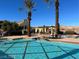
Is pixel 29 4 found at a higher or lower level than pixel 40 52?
higher

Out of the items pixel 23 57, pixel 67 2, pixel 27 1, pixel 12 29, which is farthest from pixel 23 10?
pixel 23 57

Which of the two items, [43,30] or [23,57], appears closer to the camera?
[23,57]

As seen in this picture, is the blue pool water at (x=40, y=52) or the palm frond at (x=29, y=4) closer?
the blue pool water at (x=40, y=52)

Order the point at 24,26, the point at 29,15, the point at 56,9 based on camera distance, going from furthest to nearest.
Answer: the point at 24,26 → the point at 29,15 → the point at 56,9

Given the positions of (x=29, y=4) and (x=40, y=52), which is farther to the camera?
(x=29, y=4)

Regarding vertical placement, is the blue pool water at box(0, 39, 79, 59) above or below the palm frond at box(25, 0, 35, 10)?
below

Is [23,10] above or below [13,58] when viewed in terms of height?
above

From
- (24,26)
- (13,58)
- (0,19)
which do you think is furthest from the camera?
(0,19)

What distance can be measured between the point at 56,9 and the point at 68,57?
15.5 m

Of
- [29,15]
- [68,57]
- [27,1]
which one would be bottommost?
[68,57]

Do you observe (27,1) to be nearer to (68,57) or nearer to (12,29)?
(12,29)

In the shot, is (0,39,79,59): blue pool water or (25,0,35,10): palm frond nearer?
(0,39,79,59): blue pool water

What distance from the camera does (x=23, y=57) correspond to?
29.3ft

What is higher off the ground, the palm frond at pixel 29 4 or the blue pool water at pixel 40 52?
the palm frond at pixel 29 4
